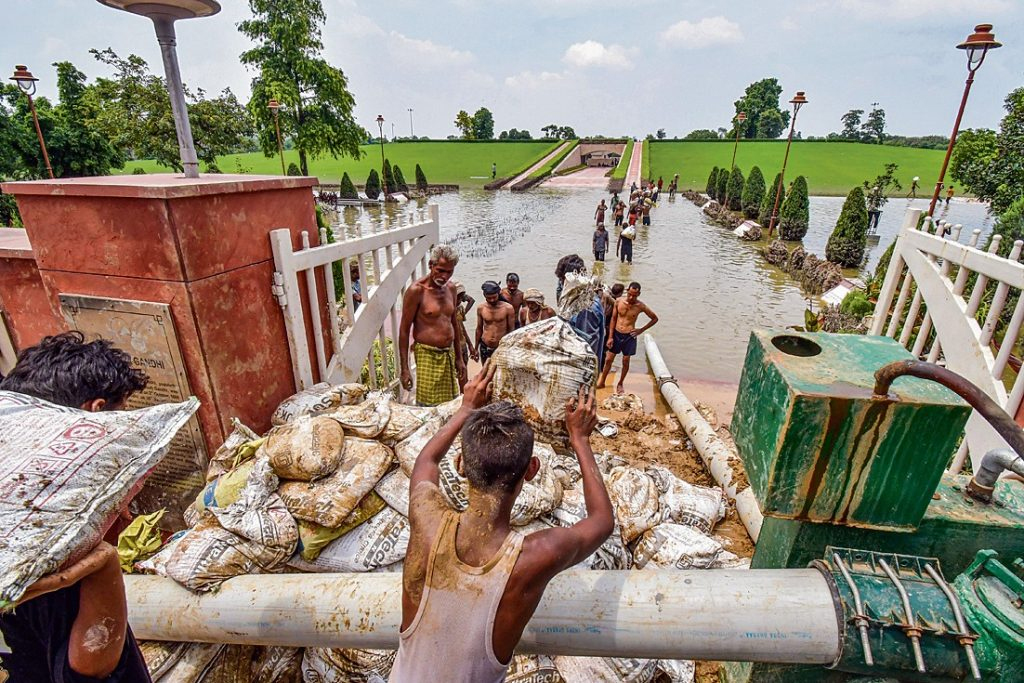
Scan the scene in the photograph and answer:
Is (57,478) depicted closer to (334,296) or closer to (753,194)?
(334,296)

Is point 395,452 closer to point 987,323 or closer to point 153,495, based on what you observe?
point 153,495

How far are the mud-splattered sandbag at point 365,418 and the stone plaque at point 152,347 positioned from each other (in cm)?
77

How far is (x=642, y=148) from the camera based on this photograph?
54.5 meters

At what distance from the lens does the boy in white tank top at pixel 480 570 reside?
131cm

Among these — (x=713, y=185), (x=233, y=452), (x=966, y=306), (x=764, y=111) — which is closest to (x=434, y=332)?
(x=233, y=452)

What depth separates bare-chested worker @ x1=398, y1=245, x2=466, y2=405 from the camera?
3.98 metres

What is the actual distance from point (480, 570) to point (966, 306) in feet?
12.5

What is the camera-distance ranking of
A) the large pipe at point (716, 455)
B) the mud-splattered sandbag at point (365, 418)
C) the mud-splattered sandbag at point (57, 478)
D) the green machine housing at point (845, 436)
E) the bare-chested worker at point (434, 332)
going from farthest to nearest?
the bare-chested worker at point (434, 332) < the large pipe at point (716, 455) < the mud-splattered sandbag at point (365, 418) < the green machine housing at point (845, 436) < the mud-splattered sandbag at point (57, 478)

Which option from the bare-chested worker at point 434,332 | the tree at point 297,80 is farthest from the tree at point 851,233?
the tree at point 297,80

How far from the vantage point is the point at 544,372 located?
93.1 inches

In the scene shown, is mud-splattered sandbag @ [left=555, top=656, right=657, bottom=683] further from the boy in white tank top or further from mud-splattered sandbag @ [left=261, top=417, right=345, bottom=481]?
mud-splattered sandbag @ [left=261, top=417, right=345, bottom=481]

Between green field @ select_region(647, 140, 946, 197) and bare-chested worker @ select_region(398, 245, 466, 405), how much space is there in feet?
125

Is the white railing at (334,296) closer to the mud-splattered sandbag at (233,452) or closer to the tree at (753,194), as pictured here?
the mud-splattered sandbag at (233,452)

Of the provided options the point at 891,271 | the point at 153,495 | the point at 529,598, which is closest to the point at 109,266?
the point at 153,495
